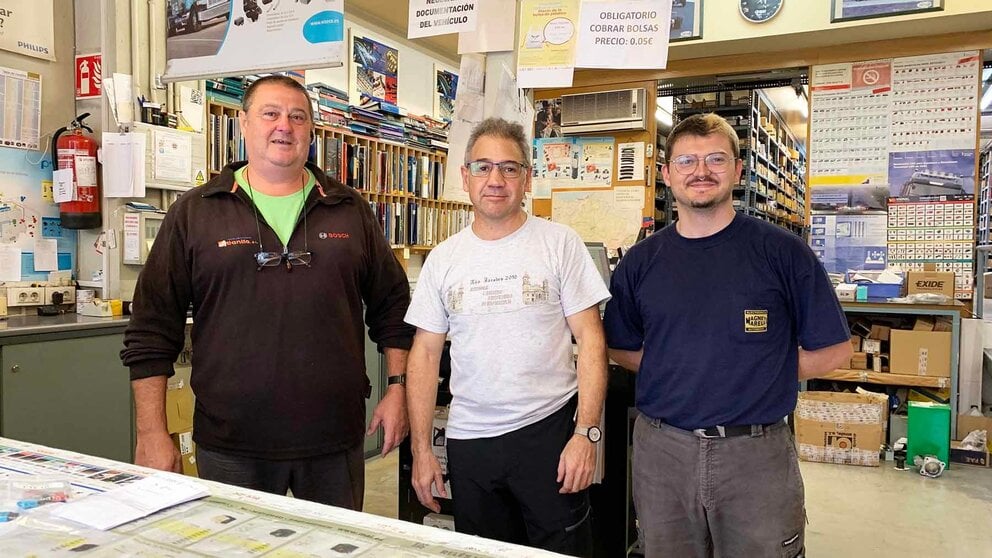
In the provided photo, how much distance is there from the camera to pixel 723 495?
1.62 meters

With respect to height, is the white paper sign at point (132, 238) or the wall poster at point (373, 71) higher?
the wall poster at point (373, 71)

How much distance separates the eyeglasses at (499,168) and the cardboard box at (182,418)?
90.1 inches

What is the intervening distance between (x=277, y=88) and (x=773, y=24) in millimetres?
4298

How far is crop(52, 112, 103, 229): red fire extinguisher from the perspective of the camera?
3.43m

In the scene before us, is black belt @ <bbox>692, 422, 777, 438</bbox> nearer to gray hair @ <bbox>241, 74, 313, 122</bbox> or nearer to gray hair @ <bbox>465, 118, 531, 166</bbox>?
gray hair @ <bbox>465, 118, 531, 166</bbox>

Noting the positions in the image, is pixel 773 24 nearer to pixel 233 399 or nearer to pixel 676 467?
pixel 676 467

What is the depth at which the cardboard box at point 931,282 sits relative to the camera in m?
4.61

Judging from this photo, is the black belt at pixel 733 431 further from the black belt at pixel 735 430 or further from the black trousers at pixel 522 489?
the black trousers at pixel 522 489

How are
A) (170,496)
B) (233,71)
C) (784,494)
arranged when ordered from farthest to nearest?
1. (233,71)
2. (784,494)
3. (170,496)

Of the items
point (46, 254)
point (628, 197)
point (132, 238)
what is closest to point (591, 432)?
point (132, 238)

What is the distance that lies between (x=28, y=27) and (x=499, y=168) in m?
2.96

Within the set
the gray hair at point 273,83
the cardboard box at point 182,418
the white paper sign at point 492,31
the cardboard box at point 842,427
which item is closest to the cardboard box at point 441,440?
the gray hair at point 273,83

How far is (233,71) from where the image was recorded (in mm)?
2785

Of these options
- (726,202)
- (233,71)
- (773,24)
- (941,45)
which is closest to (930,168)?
(941,45)
